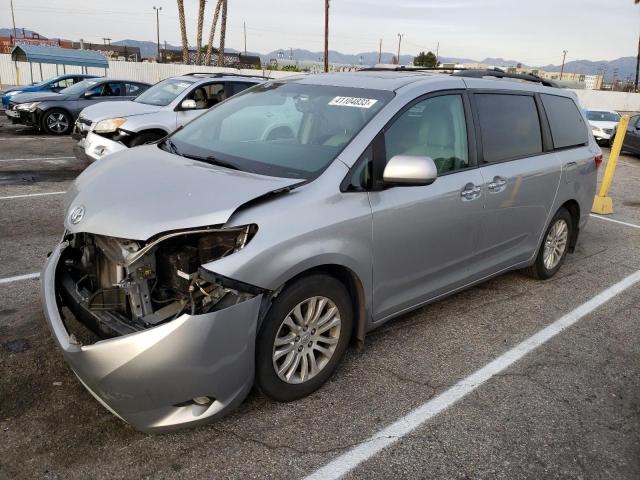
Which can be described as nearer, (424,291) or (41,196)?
(424,291)

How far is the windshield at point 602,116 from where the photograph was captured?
1959 cm

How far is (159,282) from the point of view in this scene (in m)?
2.75

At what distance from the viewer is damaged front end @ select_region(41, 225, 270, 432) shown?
2.40 metres

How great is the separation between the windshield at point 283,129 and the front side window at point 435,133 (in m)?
0.19

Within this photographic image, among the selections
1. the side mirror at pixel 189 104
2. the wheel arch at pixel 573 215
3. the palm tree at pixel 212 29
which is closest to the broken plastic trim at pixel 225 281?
the wheel arch at pixel 573 215

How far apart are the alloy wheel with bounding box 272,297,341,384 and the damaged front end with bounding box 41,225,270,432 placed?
22 cm

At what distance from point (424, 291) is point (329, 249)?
1.07 metres

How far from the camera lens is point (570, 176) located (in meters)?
4.88

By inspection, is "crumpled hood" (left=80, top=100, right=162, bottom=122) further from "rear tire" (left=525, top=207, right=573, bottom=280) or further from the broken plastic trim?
the broken plastic trim

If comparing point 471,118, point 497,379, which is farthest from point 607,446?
point 471,118

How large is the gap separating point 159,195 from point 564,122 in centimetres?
383

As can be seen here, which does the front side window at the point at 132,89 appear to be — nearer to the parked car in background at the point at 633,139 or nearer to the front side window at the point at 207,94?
the front side window at the point at 207,94

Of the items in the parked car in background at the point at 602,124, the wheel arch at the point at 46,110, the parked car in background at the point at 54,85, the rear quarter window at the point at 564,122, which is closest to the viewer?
the rear quarter window at the point at 564,122

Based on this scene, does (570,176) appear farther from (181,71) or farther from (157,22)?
(157,22)
